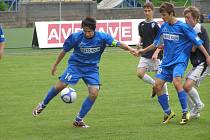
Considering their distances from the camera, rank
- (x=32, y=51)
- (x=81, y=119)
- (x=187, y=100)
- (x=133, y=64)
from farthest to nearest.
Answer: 1. (x=32, y=51)
2. (x=133, y=64)
3. (x=187, y=100)
4. (x=81, y=119)

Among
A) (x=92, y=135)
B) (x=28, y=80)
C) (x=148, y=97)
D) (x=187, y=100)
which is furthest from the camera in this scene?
(x=28, y=80)

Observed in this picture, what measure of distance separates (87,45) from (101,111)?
2.08 metres

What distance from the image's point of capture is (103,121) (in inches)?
439

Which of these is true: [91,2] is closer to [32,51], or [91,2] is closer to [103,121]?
[32,51]

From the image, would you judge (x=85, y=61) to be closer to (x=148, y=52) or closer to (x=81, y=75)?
(x=81, y=75)

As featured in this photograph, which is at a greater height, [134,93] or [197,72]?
[197,72]

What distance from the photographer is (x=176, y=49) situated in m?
10.7

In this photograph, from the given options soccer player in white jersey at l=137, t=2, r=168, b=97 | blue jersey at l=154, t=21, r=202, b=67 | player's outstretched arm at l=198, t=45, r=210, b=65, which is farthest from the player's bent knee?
soccer player in white jersey at l=137, t=2, r=168, b=97

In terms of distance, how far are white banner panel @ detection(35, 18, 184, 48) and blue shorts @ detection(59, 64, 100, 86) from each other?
49.7 ft

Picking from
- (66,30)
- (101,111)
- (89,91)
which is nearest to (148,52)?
(101,111)

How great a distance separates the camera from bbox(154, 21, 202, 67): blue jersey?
1054 cm

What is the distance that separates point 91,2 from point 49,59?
24.1 metres

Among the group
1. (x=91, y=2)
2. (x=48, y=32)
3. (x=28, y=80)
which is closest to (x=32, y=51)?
(x=48, y=32)

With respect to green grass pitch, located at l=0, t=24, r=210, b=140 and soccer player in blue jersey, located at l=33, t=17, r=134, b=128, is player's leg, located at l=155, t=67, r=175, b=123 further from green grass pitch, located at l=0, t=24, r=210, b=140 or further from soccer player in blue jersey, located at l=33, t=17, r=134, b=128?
soccer player in blue jersey, located at l=33, t=17, r=134, b=128
